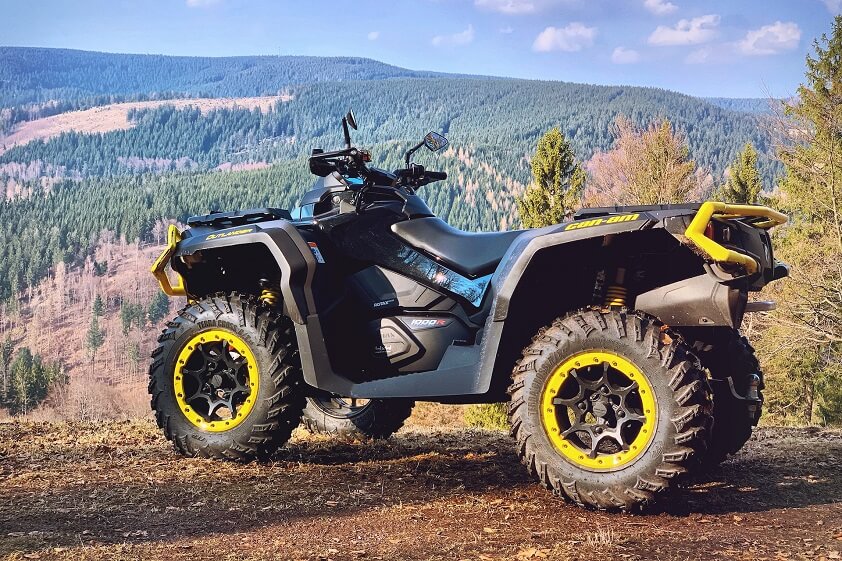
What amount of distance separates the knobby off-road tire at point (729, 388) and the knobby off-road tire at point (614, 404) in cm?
83

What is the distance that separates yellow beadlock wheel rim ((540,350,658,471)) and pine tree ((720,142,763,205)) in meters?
33.2

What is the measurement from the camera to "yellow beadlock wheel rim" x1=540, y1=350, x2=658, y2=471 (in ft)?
15.7

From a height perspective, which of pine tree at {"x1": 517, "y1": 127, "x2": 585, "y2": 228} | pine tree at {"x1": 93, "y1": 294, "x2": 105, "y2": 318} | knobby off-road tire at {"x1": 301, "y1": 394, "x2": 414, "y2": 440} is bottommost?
pine tree at {"x1": 93, "y1": 294, "x2": 105, "y2": 318}

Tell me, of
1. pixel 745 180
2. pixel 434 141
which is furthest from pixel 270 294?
pixel 745 180

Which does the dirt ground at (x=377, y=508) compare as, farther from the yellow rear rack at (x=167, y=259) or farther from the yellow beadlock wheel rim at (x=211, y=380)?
the yellow rear rack at (x=167, y=259)

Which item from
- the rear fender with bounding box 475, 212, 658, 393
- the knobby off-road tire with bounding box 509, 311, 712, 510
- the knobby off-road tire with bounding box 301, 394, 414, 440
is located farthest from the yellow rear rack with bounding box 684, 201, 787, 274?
the knobby off-road tire with bounding box 301, 394, 414, 440

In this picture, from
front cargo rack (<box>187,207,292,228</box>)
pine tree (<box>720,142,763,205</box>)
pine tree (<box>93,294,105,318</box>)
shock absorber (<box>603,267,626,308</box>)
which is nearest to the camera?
shock absorber (<box>603,267,626,308</box>)

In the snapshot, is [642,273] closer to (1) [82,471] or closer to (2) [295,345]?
(2) [295,345]

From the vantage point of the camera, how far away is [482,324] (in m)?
5.85

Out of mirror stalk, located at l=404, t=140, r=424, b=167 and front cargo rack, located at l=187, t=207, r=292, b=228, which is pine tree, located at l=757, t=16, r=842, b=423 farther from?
front cargo rack, located at l=187, t=207, r=292, b=228

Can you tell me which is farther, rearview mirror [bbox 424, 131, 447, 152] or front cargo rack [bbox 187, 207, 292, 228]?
rearview mirror [bbox 424, 131, 447, 152]

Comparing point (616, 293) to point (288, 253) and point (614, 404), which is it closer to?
point (614, 404)

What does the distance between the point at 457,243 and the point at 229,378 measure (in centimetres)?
190

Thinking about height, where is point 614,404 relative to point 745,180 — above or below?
below
